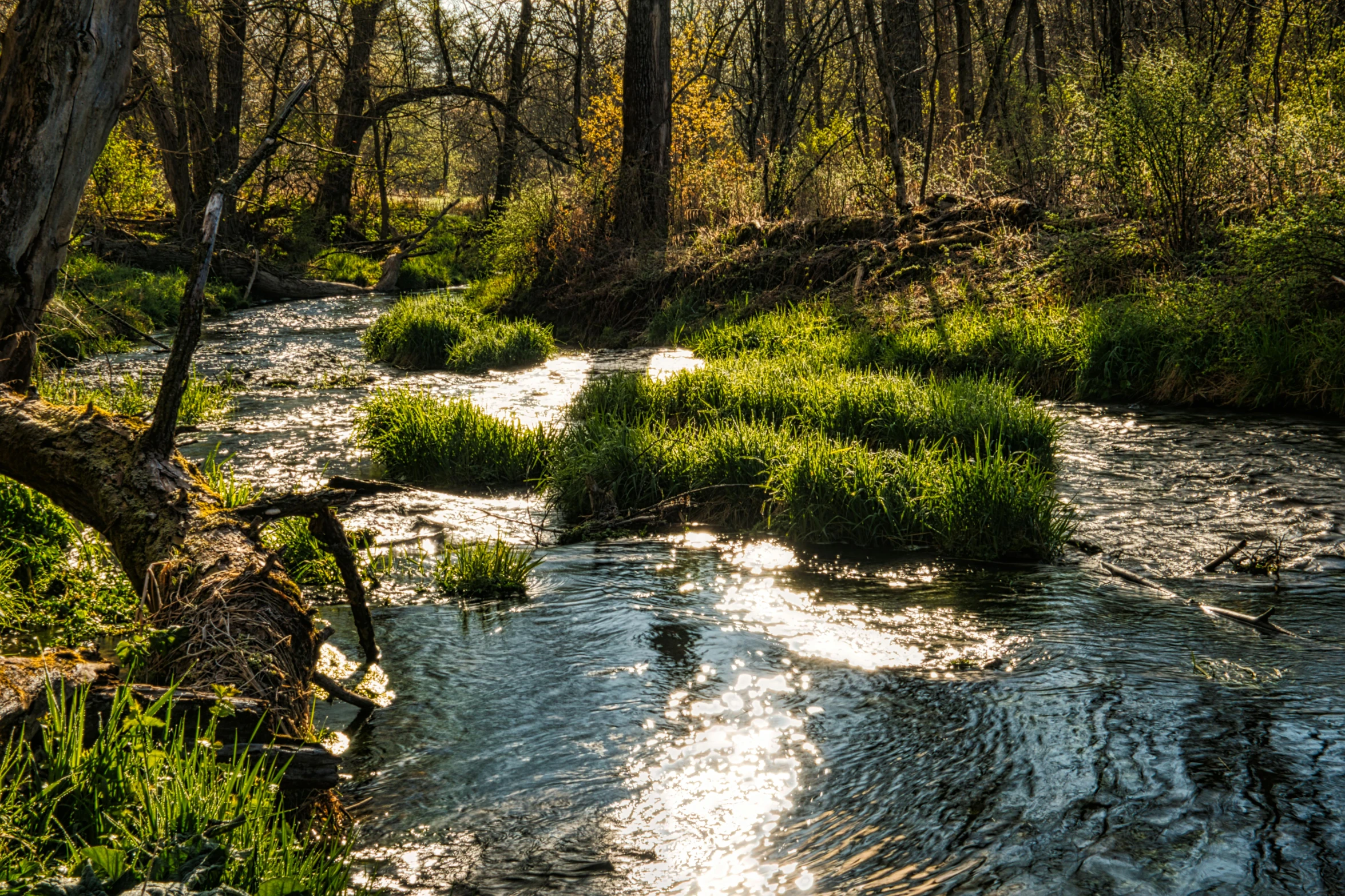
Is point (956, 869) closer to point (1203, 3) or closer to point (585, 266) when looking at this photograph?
point (585, 266)

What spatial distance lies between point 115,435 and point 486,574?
1.86 m

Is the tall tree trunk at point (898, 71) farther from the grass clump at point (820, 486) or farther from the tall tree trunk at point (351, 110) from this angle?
the tall tree trunk at point (351, 110)

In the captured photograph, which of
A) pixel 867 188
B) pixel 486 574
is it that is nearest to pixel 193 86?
pixel 867 188

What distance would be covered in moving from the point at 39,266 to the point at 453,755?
3.99 meters

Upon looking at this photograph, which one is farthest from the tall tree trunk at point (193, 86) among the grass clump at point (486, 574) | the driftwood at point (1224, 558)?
the driftwood at point (1224, 558)

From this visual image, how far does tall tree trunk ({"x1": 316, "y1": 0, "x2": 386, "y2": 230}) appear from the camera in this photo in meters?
18.8

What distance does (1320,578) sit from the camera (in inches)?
187

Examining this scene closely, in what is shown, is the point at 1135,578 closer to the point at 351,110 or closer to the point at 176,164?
the point at 176,164

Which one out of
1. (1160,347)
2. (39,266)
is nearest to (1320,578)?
(1160,347)

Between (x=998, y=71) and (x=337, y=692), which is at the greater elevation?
(x=998, y=71)

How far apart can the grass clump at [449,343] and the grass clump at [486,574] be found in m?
6.90

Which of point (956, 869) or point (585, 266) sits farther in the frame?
point (585, 266)

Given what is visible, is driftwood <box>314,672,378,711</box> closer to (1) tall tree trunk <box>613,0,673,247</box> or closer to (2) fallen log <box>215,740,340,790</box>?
(2) fallen log <box>215,740,340,790</box>

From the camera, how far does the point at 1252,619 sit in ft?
13.9
